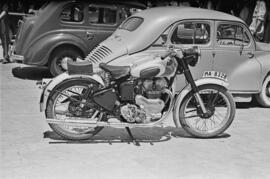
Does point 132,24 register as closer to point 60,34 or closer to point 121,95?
point 60,34

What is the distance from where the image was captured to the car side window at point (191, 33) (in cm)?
809

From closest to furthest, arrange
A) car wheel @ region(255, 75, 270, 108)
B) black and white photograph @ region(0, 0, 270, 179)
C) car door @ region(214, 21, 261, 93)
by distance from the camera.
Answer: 1. black and white photograph @ region(0, 0, 270, 179)
2. car door @ region(214, 21, 261, 93)
3. car wheel @ region(255, 75, 270, 108)

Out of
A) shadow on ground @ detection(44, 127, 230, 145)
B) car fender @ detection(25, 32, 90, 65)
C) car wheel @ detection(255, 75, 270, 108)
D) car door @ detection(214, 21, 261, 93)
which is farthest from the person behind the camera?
car fender @ detection(25, 32, 90, 65)

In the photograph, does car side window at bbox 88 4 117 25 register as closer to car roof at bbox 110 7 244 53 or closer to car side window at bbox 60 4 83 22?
car side window at bbox 60 4 83 22

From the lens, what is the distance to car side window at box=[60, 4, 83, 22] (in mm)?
10422

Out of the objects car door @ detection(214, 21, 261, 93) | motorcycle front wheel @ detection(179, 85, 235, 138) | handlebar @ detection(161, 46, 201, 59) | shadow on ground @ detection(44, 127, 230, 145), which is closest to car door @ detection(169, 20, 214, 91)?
car door @ detection(214, 21, 261, 93)

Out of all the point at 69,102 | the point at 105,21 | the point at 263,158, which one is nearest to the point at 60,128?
the point at 69,102

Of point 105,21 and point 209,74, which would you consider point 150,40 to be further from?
point 105,21

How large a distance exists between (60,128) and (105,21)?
192 inches

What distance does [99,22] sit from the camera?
10.6 meters

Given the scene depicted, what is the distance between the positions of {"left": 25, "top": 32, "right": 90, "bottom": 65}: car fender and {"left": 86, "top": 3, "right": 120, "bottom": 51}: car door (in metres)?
0.30

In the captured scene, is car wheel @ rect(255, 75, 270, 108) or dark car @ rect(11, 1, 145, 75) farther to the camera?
dark car @ rect(11, 1, 145, 75)

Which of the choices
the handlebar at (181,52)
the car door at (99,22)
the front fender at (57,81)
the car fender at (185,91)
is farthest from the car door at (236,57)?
the car door at (99,22)

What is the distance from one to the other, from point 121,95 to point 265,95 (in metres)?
3.35
